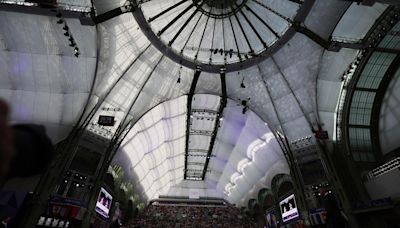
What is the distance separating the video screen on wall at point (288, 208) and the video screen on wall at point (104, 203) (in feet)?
72.7

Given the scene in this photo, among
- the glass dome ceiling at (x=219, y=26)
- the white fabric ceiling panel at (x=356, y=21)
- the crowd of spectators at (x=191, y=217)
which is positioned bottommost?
the crowd of spectators at (x=191, y=217)

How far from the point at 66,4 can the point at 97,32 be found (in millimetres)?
3440

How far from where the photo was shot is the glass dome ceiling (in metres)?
22.2

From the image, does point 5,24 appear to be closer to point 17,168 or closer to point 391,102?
point 17,168

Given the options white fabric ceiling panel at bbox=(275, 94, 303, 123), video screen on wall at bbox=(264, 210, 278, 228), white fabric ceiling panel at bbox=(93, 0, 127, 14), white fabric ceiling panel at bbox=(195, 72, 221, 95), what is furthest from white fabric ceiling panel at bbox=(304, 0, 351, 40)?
video screen on wall at bbox=(264, 210, 278, 228)

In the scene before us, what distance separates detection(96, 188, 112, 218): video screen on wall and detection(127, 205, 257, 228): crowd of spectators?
463 inches

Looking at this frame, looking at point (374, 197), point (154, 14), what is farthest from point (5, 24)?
point (374, 197)

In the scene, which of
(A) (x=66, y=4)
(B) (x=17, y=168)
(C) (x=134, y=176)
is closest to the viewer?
(B) (x=17, y=168)

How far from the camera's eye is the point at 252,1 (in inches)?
867

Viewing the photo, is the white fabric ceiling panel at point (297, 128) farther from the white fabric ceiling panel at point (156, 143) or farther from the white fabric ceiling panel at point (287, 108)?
the white fabric ceiling panel at point (156, 143)

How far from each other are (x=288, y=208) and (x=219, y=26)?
76.3 feet

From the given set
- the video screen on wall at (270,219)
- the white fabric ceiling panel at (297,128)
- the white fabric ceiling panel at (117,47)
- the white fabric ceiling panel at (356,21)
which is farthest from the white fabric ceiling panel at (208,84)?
the video screen on wall at (270,219)

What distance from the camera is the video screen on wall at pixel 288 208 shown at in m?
27.8

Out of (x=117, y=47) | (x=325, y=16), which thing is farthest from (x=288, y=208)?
(x=117, y=47)
